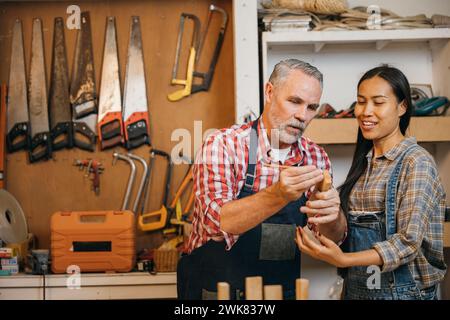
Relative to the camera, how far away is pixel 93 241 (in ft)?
4.34

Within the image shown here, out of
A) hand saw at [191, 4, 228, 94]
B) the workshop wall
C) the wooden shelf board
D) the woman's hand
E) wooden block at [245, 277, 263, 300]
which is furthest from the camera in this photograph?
hand saw at [191, 4, 228, 94]

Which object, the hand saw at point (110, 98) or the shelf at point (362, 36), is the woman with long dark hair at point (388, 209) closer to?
the shelf at point (362, 36)

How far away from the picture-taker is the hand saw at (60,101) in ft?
4.55

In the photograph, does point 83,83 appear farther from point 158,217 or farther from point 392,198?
point 392,198

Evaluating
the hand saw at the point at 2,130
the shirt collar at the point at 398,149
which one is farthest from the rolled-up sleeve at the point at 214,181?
the hand saw at the point at 2,130

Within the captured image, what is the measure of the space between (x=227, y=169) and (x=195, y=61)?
617 mm

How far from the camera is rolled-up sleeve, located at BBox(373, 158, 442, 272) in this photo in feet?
2.70

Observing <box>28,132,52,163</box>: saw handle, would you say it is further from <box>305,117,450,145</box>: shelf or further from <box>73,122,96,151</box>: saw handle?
<box>305,117,450,145</box>: shelf

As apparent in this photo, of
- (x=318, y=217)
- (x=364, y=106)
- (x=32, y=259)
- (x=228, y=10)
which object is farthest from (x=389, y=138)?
(x=32, y=259)

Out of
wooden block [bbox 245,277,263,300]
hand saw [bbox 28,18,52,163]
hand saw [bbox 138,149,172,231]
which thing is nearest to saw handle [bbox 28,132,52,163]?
hand saw [bbox 28,18,52,163]

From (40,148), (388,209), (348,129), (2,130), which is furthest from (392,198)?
(2,130)

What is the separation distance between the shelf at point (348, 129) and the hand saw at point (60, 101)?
21.0 inches

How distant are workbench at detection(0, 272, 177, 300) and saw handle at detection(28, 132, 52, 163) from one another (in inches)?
9.6
